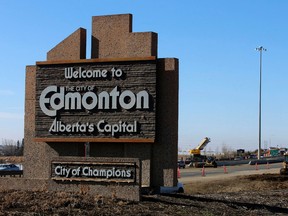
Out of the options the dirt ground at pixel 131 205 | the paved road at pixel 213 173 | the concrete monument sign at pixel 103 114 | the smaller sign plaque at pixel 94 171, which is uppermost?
the concrete monument sign at pixel 103 114

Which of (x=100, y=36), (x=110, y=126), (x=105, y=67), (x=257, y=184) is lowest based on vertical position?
(x=257, y=184)

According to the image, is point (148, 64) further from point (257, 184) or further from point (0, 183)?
point (257, 184)

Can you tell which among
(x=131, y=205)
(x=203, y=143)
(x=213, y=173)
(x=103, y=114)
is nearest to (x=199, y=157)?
(x=203, y=143)

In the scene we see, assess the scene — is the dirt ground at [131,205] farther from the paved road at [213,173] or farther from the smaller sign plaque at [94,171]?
the paved road at [213,173]

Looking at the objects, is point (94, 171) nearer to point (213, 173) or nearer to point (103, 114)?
point (103, 114)

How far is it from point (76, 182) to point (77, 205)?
2869 mm

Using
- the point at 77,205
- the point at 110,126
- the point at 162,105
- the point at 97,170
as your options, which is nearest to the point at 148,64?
the point at 162,105

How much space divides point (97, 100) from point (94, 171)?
260 centimetres

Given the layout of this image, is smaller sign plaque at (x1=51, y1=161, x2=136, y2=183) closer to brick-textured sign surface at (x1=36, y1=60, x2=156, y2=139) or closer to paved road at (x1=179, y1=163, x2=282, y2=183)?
brick-textured sign surface at (x1=36, y1=60, x2=156, y2=139)

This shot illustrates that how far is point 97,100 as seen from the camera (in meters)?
16.3

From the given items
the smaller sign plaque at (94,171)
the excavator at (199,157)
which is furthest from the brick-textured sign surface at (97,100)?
the excavator at (199,157)

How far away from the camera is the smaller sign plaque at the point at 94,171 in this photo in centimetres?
1439

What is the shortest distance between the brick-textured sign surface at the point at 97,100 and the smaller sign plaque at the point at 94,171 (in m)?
1.52

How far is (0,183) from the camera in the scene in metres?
16.5
